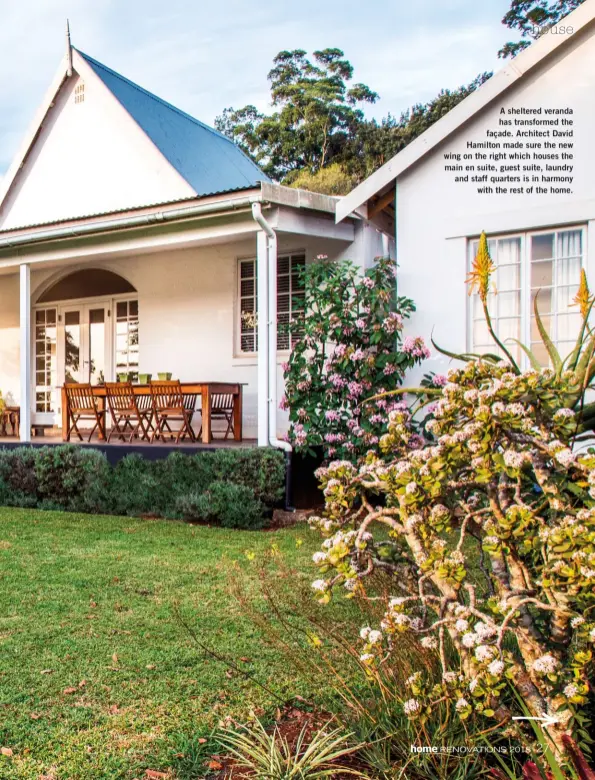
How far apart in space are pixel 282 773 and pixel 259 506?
18.1 ft

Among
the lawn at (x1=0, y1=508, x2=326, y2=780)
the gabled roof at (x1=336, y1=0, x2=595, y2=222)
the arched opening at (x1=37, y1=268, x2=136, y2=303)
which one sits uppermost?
the gabled roof at (x1=336, y1=0, x2=595, y2=222)

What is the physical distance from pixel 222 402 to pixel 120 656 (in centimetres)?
687

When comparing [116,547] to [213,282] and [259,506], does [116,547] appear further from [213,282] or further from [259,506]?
[213,282]

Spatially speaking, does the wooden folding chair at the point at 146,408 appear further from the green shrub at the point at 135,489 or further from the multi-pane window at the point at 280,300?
the multi-pane window at the point at 280,300

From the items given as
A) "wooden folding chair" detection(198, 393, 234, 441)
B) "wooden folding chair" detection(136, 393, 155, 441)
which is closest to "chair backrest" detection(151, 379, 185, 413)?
"wooden folding chair" detection(136, 393, 155, 441)

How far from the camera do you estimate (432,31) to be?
1614cm

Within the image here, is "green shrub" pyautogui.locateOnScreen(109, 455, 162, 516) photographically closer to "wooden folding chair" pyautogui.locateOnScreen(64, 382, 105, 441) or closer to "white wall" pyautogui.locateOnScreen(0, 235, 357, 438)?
"wooden folding chair" pyautogui.locateOnScreen(64, 382, 105, 441)

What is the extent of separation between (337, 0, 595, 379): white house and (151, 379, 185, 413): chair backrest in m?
3.17

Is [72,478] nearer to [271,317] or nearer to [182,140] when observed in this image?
[271,317]

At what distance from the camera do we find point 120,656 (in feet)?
13.6

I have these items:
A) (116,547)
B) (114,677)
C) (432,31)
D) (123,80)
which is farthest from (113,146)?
(114,677)

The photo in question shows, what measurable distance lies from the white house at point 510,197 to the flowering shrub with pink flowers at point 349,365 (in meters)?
0.55

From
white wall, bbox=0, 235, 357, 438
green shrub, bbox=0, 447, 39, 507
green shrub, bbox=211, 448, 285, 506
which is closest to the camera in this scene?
green shrub, bbox=211, 448, 285, 506

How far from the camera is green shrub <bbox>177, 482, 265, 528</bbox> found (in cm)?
806
